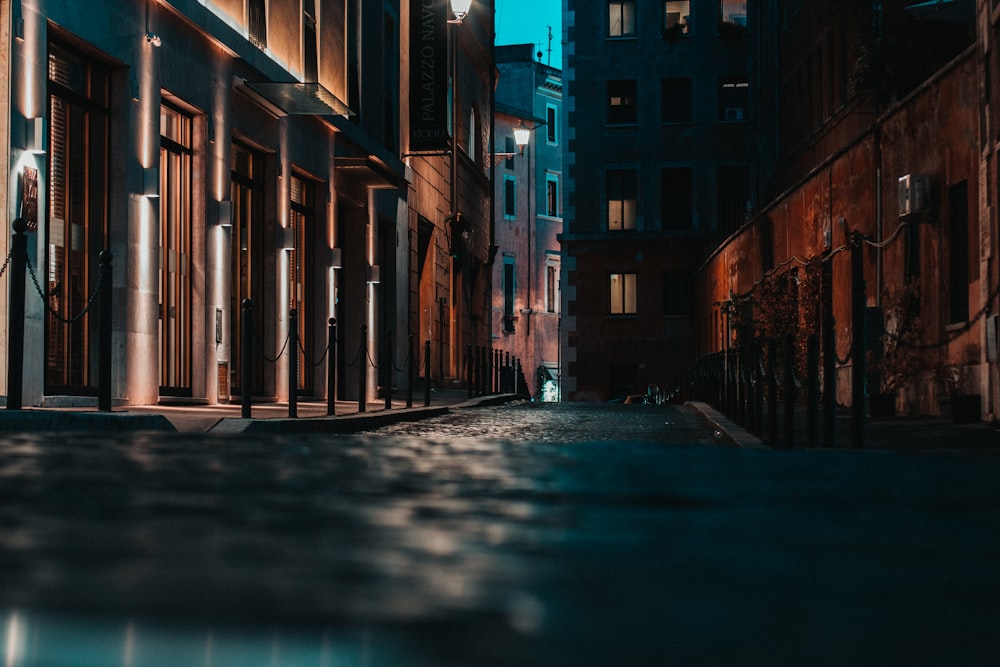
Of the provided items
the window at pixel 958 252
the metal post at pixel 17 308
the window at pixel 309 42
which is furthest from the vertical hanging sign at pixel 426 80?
the metal post at pixel 17 308

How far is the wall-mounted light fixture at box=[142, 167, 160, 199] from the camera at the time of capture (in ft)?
48.8

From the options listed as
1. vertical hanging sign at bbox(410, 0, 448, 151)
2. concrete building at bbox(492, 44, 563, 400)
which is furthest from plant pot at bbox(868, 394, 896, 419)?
concrete building at bbox(492, 44, 563, 400)

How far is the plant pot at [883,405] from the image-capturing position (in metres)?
16.5

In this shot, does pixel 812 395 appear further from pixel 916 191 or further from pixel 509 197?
pixel 509 197

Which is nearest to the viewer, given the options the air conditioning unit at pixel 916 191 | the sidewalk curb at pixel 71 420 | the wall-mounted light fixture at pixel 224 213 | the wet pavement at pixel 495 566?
the wet pavement at pixel 495 566

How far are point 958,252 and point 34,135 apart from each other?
9721mm

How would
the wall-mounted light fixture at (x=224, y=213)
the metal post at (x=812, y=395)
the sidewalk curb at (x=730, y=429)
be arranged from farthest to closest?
the wall-mounted light fixture at (x=224, y=213) → the sidewalk curb at (x=730, y=429) → the metal post at (x=812, y=395)

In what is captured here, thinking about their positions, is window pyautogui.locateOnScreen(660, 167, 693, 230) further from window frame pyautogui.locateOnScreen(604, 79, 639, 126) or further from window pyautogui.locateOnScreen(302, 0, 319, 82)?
window pyautogui.locateOnScreen(302, 0, 319, 82)

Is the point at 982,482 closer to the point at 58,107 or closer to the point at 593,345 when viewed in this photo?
the point at 58,107

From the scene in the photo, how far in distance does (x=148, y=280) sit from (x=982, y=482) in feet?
48.2

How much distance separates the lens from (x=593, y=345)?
43812mm

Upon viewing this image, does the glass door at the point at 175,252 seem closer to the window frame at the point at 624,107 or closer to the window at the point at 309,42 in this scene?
the window at the point at 309,42

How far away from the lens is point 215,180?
1712 centimetres

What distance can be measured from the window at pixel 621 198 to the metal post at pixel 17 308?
3488 cm
